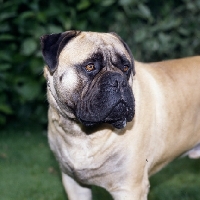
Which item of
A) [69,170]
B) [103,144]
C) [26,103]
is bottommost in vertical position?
[26,103]

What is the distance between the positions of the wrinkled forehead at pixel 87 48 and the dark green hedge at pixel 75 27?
2.22 metres

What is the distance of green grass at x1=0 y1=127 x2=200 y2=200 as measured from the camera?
4383 mm

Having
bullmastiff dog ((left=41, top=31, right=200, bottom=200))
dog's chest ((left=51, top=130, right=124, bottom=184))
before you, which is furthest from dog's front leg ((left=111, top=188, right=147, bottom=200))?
dog's chest ((left=51, top=130, right=124, bottom=184))

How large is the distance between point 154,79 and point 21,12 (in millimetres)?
2484

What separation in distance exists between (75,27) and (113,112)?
259 cm

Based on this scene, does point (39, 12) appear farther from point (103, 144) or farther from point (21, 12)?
point (103, 144)

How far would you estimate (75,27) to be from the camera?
17.7 feet

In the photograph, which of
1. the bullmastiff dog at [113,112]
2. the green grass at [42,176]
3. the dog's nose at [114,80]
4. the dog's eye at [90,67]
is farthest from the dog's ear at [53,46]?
the green grass at [42,176]

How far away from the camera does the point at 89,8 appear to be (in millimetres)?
5492

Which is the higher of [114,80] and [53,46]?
[53,46]

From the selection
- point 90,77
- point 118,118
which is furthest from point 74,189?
point 90,77

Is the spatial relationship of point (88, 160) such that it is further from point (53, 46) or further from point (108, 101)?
point (53, 46)

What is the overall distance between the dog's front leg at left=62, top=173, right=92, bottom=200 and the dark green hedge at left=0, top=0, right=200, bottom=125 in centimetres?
202

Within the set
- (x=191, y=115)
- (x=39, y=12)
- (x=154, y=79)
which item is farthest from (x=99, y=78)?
(x=39, y=12)
